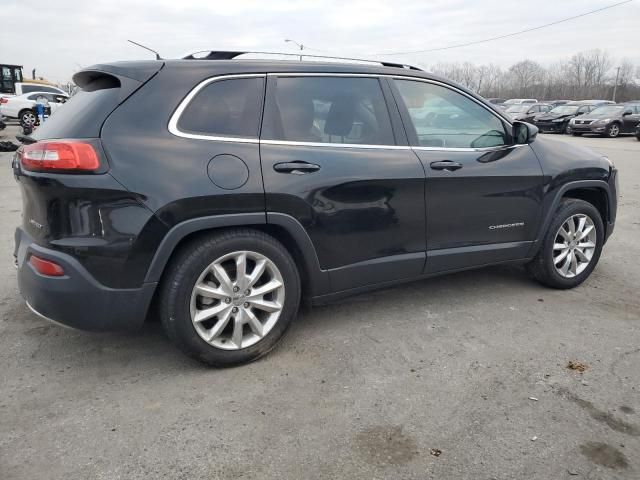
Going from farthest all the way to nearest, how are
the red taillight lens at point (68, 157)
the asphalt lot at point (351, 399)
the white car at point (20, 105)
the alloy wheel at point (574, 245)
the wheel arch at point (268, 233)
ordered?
the white car at point (20, 105) → the alloy wheel at point (574, 245) → the wheel arch at point (268, 233) → the red taillight lens at point (68, 157) → the asphalt lot at point (351, 399)

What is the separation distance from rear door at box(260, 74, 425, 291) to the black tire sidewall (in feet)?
4.19

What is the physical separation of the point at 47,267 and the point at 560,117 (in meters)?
28.1

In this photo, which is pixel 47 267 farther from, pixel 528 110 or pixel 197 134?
pixel 528 110

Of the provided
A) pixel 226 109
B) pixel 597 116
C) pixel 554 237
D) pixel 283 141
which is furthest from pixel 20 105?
pixel 597 116

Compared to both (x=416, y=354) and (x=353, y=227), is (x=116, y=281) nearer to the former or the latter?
(x=353, y=227)

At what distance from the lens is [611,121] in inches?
908

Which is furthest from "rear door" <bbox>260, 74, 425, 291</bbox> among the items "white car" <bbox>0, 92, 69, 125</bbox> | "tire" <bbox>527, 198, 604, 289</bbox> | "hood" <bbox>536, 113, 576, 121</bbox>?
"hood" <bbox>536, 113, 576, 121</bbox>

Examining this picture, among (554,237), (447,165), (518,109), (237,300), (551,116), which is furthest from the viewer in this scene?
(518,109)

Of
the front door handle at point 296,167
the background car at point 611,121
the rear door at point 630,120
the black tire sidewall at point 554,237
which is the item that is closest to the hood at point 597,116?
the background car at point 611,121

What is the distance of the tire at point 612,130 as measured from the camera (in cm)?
2322

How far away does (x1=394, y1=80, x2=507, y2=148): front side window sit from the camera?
11.9ft

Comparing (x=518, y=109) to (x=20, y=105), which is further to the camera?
(x=518, y=109)

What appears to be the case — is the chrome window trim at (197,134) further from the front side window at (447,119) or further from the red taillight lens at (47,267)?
the front side window at (447,119)

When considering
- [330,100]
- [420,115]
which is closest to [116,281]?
[330,100]
